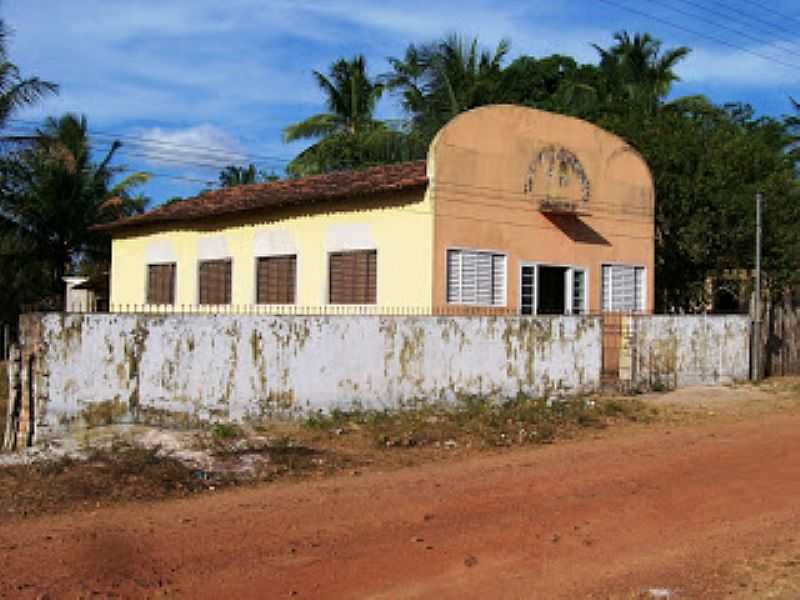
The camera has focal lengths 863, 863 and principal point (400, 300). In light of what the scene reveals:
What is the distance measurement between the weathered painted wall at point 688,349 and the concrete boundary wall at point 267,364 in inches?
53.9

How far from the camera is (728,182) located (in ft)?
71.6

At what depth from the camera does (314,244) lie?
1775 centimetres

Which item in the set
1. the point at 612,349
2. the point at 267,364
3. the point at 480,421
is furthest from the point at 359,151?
the point at 267,364

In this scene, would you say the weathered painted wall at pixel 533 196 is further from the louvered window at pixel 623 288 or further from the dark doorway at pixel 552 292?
the dark doorway at pixel 552 292

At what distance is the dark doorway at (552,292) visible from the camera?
720 inches

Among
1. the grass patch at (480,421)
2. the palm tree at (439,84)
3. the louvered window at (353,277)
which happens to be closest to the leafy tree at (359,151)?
the palm tree at (439,84)

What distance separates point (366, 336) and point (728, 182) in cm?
1394

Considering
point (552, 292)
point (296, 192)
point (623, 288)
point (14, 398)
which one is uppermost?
point (296, 192)

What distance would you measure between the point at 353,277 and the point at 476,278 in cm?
250

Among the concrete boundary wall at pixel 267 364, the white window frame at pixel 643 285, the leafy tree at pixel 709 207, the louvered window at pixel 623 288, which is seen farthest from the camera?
the leafy tree at pixel 709 207

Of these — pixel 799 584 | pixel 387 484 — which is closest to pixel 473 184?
pixel 387 484

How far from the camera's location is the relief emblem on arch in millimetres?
17438

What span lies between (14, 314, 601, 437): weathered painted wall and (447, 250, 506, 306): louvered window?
8.64ft

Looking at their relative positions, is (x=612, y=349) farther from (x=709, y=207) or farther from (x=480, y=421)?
(x=709, y=207)
